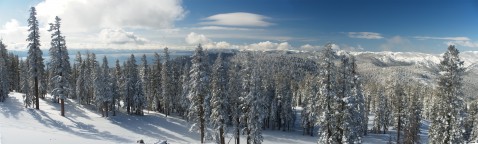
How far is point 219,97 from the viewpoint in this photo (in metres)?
41.5

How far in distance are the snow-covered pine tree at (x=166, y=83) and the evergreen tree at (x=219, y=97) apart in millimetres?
33781

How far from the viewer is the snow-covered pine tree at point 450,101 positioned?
29.8 meters

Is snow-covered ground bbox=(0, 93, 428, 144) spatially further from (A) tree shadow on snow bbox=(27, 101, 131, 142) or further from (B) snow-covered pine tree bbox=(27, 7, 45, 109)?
(B) snow-covered pine tree bbox=(27, 7, 45, 109)

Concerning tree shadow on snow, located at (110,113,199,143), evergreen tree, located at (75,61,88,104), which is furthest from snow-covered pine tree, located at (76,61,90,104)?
tree shadow on snow, located at (110,113,199,143)

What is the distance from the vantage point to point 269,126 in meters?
88.1

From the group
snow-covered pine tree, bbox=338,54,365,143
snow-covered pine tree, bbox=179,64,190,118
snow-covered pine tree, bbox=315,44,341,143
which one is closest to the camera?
snow-covered pine tree, bbox=338,54,365,143

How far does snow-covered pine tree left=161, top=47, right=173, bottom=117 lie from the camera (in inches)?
2929

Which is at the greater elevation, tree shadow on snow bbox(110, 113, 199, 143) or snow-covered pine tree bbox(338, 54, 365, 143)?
snow-covered pine tree bbox(338, 54, 365, 143)

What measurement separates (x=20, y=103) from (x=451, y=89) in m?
59.9

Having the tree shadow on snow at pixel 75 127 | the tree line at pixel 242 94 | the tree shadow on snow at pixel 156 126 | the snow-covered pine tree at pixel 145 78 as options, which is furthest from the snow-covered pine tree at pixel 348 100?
the snow-covered pine tree at pixel 145 78

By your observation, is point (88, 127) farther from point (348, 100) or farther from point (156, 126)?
point (348, 100)

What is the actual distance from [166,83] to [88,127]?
24.7 metres

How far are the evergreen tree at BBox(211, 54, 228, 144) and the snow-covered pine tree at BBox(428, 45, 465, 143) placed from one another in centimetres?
2219

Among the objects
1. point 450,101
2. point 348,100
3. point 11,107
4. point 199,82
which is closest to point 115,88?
point 11,107
